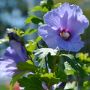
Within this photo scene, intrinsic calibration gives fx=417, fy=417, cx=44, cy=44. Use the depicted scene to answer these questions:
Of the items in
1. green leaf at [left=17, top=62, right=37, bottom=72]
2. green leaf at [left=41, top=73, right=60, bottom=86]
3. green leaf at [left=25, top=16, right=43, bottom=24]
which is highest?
green leaf at [left=25, top=16, right=43, bottom=24]

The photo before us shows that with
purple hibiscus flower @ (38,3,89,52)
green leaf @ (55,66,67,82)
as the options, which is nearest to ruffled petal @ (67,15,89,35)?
purple hibiscus flower @ (38,3,89,52)

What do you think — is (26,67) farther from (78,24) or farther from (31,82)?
(78,24)

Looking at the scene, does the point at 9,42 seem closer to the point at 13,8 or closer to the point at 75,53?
the point at 75,53

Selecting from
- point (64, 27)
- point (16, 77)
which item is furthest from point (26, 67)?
point (64, 27)

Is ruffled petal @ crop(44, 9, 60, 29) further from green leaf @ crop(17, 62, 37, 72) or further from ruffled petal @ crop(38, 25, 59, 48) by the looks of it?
green leaf @ crop(17, 62, 37, 72)

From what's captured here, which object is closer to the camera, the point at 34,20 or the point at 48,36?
the point at 48,36

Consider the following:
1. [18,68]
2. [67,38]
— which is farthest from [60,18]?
[18,68]
